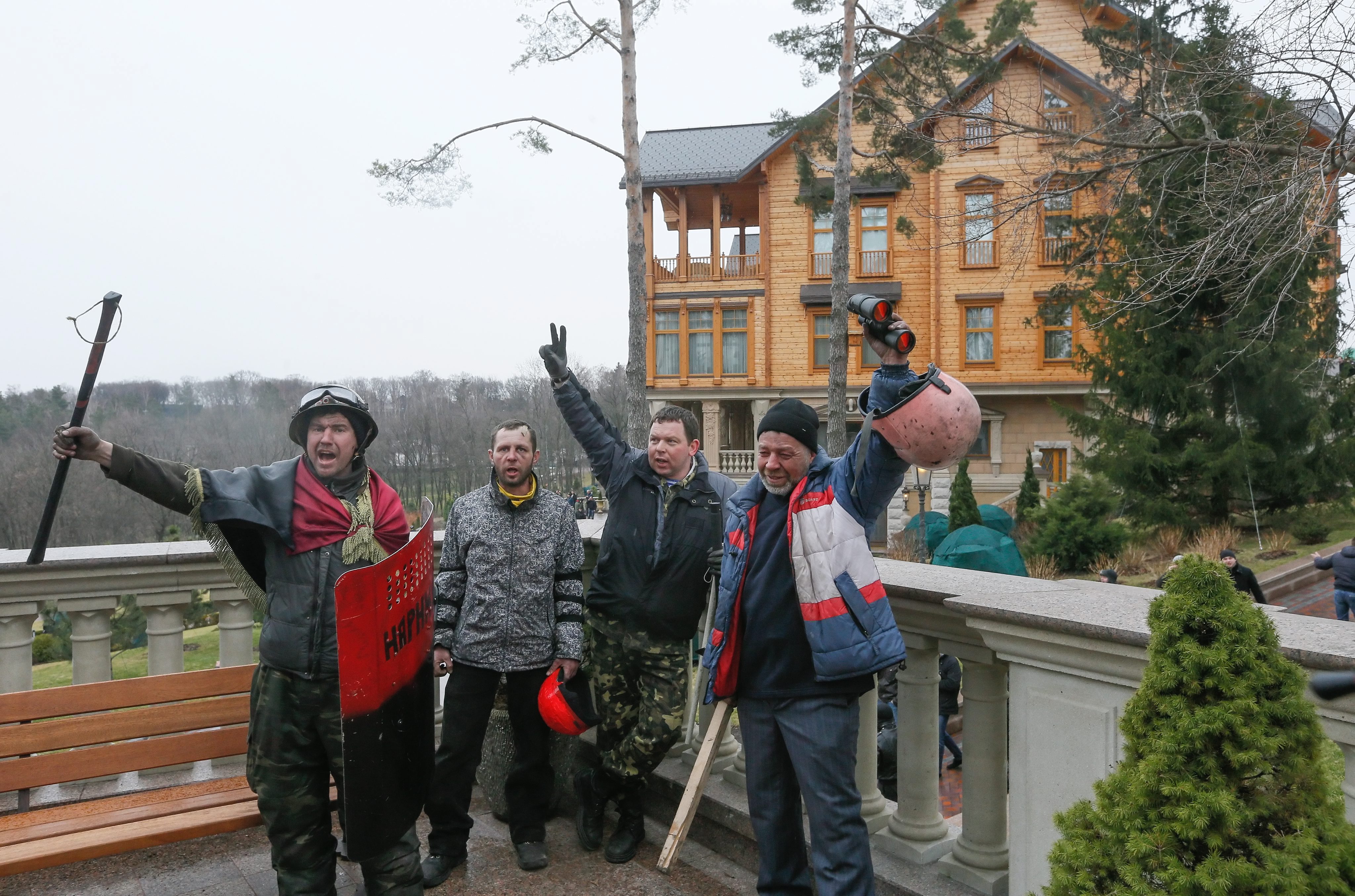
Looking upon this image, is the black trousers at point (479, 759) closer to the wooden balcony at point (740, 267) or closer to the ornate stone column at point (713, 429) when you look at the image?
the ornate stone column at point (713, 429)

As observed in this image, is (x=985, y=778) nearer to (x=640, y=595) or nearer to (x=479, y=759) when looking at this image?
(x=640, y=595)

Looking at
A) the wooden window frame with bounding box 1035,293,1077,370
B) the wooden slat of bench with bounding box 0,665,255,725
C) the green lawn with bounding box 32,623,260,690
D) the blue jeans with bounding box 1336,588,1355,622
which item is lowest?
the green lawn with bounding box 32,623,260,690

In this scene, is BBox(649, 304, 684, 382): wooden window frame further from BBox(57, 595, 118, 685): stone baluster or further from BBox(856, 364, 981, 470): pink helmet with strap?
BBox(856, 364, 981, 470): pink helmet with strap

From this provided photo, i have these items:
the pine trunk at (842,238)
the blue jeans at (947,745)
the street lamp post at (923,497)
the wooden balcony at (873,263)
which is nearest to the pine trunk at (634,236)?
the pine trunk at (842,238)

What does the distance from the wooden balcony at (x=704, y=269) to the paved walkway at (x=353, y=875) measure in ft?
78.7

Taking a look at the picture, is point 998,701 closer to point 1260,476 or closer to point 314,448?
point 314,448

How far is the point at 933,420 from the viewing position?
221 cm

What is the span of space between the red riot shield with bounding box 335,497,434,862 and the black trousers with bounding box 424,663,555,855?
1.27ft

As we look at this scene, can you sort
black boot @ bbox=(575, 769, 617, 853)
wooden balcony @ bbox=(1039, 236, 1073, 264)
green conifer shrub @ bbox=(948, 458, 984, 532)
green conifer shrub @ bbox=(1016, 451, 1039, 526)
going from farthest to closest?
green conifer shrub @ bbox=(1016, 451, 1039, 526) → wooden balcony @ bbox=(1039, 236, 1073, 264) → green conifer shrub @ bbox=(948, 458, 984, 532) → black boot @ bbox=(575, 769, 617, 853)

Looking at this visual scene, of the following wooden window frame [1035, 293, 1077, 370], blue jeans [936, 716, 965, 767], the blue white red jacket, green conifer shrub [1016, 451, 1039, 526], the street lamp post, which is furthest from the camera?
wooden window frame [1035, 293, 1077, 370]

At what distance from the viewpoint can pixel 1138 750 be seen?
169 cm

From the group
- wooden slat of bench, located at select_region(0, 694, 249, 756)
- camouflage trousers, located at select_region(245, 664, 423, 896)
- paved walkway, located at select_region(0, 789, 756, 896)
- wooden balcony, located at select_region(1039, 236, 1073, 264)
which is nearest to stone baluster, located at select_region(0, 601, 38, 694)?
wooden slat of bench, located at select_region(0, 694, 249, 756)

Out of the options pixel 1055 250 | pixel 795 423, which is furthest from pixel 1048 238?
pixel 795 423

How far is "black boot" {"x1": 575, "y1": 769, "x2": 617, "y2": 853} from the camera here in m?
3.68
